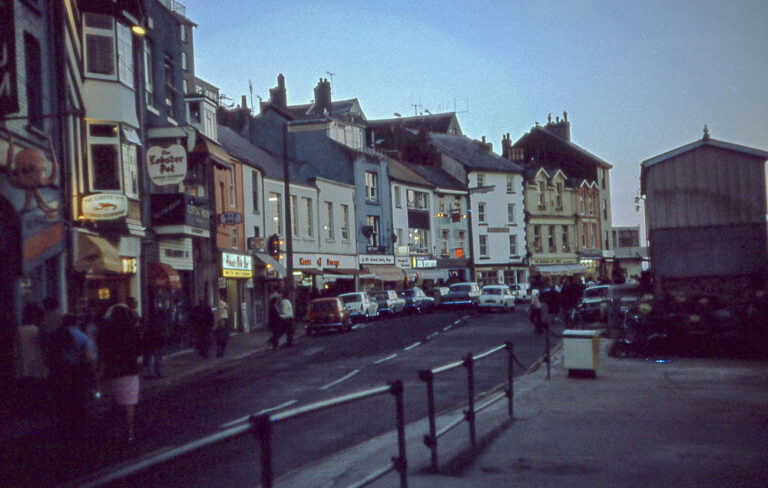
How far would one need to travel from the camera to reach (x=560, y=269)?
292 ft

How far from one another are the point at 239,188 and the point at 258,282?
528 centimetres

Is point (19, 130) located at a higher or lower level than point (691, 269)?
higher

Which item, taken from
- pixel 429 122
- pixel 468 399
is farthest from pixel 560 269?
pixel 468 399

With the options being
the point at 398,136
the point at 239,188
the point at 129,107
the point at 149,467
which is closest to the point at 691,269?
the point at 129,107

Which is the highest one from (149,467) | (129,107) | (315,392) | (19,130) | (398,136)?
(398,136)

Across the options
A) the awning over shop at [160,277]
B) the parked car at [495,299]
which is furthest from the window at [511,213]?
the awning over shop at [160,277]

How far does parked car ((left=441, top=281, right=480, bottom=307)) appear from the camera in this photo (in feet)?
180

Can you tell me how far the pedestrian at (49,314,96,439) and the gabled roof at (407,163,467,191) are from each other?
6200 centimetres

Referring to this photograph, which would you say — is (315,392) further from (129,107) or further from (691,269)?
(129,107)

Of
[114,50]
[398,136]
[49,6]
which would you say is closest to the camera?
[49,6]

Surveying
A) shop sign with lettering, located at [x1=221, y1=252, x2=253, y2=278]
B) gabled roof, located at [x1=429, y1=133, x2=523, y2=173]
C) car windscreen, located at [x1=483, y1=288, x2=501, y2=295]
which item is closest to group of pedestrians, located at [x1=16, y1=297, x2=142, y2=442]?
shop sign with lettering, located at [x1=221, y1=252, x2=253, y2=278]

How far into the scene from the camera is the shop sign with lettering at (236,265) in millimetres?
38247

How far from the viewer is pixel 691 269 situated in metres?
22.9

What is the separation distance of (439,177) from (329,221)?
24.6m
